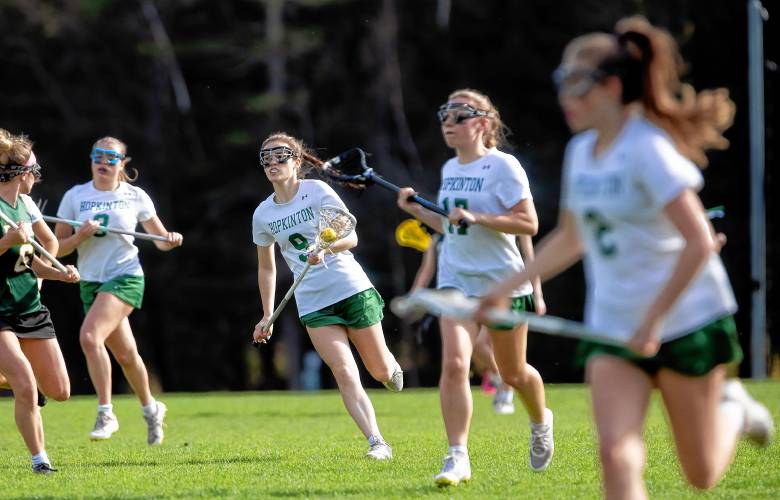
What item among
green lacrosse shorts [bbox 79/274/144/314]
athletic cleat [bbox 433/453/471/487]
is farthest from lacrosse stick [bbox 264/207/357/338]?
green lacrosse shorts [bbox 79/274/144/314]

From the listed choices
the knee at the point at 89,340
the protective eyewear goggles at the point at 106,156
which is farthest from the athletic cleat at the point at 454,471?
the protective eyewear goggles at the point at 106,156

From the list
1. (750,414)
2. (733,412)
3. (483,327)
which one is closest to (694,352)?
(733,412)

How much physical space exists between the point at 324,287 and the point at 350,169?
740mm

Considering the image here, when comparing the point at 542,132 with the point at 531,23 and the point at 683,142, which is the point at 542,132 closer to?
the point at 531,23

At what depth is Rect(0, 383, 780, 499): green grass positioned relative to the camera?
23.0 ft

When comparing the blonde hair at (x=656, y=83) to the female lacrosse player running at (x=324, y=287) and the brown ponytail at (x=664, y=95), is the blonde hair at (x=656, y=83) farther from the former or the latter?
the female lacrosse player running at (x=324, y=287)

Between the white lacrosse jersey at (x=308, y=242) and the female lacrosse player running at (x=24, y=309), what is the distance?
1280 millimetres

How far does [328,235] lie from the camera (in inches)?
328

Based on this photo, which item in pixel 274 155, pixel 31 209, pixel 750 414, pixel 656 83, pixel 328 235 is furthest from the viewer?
pixel 274 155

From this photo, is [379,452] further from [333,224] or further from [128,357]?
[128,357]

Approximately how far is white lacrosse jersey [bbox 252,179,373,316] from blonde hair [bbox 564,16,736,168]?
3806mm

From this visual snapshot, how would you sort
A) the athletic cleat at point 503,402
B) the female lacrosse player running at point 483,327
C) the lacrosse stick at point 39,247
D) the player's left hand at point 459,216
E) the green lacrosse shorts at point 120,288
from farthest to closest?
the athletic cleat at point 503,402 → the green lacrosse shorts at point 120,288 → the female lacrosse player running at point 483,327 → the lacrosse stick at point 39,247 → the player's left hand at point 459,216

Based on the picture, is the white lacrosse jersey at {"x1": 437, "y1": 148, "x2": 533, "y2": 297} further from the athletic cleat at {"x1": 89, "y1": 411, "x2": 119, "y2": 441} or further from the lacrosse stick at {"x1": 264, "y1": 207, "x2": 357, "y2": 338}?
the athletic cleat at {"x1": 89, "y1": 411, "x2": 119, "y2": 441}

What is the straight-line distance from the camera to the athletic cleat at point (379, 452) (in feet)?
27.7
